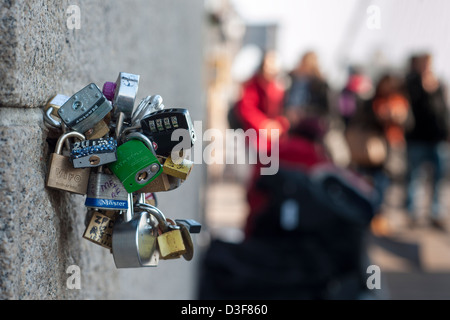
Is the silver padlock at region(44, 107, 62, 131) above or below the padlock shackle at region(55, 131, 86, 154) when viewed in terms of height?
above

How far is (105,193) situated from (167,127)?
0.41 ft

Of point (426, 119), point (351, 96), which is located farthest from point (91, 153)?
point (351, 96)

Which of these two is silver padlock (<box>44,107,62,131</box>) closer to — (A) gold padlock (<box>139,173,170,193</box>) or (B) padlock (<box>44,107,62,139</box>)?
(B) padlock (<box>44,107,62,139</box>)

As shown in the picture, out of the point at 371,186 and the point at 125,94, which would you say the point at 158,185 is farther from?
the point at 371,186

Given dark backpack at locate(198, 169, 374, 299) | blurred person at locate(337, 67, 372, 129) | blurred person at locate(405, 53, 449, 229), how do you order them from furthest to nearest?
blurred person at locate(337, 67, 372, 129), blurred person at locate(405, 53, 449, 229), dark backpack at locate(198, 169, 374, 299)

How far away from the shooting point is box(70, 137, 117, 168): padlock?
717 mm

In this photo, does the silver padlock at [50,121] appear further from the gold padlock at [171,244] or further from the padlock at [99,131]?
the gold padlock at [171,244]

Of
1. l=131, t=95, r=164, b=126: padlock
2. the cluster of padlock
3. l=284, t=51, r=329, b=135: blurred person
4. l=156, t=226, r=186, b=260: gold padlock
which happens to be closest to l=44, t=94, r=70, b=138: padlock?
the cluster of padlock

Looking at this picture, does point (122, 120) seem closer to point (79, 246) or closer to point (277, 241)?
point (79, 246)

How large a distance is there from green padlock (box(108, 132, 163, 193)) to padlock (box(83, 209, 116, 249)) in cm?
7

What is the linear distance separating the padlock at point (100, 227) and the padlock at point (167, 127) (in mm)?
122

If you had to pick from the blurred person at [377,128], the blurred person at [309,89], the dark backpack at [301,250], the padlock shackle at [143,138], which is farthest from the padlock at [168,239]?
the blurred person at [377,128]

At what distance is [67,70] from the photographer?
86 cm
